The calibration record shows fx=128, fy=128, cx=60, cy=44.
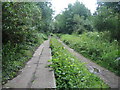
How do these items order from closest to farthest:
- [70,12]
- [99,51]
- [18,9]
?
[18,9] < [99,51] < [70,12]

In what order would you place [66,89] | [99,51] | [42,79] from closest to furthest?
1. [66,89]
2. [42,79]
3. [99,51]

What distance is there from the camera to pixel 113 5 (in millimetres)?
7289

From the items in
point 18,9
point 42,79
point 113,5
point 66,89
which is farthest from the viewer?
point 113,5

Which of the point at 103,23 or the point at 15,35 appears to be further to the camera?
the point at 103,23

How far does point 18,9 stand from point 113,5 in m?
5.21

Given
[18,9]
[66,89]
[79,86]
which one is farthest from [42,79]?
[18,9]

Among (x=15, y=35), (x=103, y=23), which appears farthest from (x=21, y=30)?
(x=103, y=23)

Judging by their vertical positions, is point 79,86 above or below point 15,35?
below

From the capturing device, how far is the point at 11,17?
186 inches

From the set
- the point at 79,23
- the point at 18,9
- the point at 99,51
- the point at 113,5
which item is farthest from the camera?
the point at 79,23

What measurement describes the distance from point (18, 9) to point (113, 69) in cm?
489

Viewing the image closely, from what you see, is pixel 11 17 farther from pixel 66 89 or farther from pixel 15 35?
pixel 66 89

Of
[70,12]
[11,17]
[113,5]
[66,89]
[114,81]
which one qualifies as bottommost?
[114,81]

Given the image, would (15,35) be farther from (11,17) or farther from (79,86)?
(79,86)
